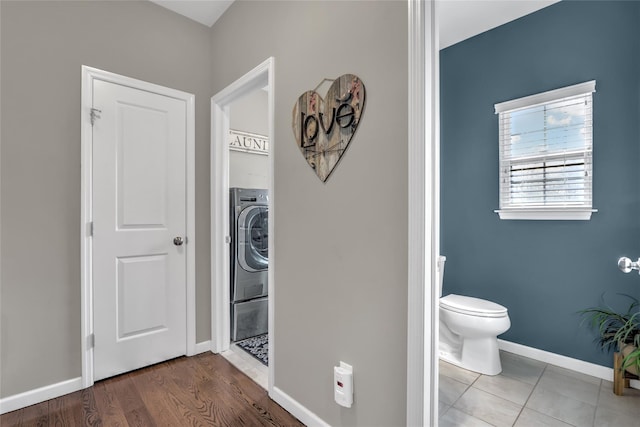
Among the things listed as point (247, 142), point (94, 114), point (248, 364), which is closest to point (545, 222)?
point (248, 364)

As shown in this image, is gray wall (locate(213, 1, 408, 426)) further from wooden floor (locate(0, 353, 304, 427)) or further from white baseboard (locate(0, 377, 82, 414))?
white baseboard (locate(0, 377, 82, 414))

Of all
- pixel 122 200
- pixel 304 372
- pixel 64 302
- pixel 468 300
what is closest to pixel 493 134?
pixel 468 300

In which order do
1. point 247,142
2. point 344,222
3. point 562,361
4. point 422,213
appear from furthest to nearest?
point 247,142 < point 562,361 < point 344,222 < point 422,213

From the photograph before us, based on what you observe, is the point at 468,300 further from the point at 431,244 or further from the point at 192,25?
the point at 192,25

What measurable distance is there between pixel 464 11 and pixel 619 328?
2.51m

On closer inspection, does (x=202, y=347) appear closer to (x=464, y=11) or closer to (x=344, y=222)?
(x=344, y=222)

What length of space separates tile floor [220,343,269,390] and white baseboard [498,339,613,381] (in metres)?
1.96

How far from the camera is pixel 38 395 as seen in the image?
6.33ft

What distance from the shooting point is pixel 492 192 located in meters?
2.73

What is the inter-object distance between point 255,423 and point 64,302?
1446 millimetres

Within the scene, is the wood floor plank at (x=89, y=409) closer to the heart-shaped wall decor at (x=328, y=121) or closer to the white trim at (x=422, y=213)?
the white trim at (x=422, y=213)

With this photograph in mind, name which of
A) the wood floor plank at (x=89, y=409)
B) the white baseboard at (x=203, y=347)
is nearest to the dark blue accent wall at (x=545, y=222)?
the white baseboard at (x=203, y=347)

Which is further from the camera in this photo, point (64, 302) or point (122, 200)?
point (122, 200)

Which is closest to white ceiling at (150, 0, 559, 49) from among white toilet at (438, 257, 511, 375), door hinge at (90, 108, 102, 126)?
door hinge at (90, 108, 102, 126)
